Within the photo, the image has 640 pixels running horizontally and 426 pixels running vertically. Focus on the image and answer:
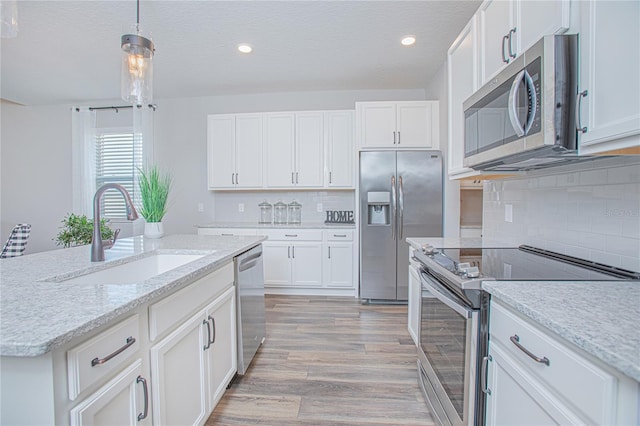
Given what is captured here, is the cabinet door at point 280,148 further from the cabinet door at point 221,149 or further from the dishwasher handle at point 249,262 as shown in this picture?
the dishwasher handle at point 249,262

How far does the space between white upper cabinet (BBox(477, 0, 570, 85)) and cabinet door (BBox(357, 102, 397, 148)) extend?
186 centimetres

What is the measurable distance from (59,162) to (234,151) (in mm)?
2975

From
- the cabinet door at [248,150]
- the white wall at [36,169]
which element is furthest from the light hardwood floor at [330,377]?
the white wall at [36,169]

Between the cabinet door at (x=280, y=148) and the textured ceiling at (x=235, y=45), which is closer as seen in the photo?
the textured ceiling at (x=235, y=45)

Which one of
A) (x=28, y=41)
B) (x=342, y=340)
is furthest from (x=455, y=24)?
(x=28, y=41)

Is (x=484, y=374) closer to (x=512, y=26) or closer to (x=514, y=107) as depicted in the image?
(x=514, y=107)

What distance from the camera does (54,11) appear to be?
8.17 feet

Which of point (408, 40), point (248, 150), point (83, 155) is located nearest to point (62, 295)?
point (408, 40)

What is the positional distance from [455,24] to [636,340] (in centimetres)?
280

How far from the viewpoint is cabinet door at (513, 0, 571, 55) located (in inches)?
44.8

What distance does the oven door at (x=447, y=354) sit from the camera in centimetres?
122

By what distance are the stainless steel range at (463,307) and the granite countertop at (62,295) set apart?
3.72ft

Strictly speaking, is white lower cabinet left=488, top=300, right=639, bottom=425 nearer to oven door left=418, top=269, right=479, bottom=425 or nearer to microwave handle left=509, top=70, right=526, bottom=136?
oven door left=418, top=269, right=479, bottom=425

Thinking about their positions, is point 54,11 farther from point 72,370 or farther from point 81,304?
point 72,370
